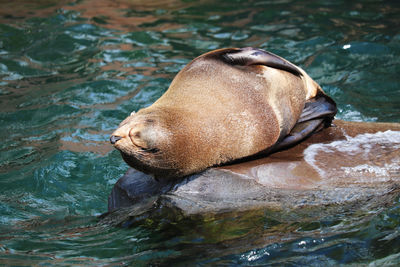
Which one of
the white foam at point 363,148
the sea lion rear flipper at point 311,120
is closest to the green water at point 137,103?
the white foam at point 363,148

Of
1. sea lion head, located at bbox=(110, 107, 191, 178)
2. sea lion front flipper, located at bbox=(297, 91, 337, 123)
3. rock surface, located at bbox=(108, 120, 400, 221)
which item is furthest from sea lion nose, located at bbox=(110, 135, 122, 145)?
sea lion front flipper, located at bbox=(297, 91, 337, 123)

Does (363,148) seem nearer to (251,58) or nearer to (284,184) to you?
(284,184)

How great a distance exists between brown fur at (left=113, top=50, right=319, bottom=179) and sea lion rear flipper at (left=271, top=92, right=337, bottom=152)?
0.18 feet

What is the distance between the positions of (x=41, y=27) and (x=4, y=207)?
5.08m

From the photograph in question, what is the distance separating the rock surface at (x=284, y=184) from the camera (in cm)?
360

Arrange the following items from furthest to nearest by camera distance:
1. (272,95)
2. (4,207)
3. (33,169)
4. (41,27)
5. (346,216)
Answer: (41,27) < (33,169) < (4,207) < (272,95) < (346,216)

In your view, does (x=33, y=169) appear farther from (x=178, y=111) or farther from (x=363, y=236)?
(x=363, y=236)

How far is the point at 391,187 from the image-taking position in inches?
146

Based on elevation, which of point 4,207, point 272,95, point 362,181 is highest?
point 272,95

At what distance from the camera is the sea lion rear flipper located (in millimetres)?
3931

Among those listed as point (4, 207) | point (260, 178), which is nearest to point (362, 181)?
point (260, 178)

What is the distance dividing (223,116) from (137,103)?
2.97 metres

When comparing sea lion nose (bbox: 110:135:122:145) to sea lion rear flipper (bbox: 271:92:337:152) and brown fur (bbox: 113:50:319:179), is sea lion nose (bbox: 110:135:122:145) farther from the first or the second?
sea lion rear flipper (bbox: 271:92:337:152)

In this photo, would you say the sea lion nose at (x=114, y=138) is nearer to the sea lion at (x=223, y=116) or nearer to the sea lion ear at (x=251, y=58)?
the sea lion at (x=223, y=116)
